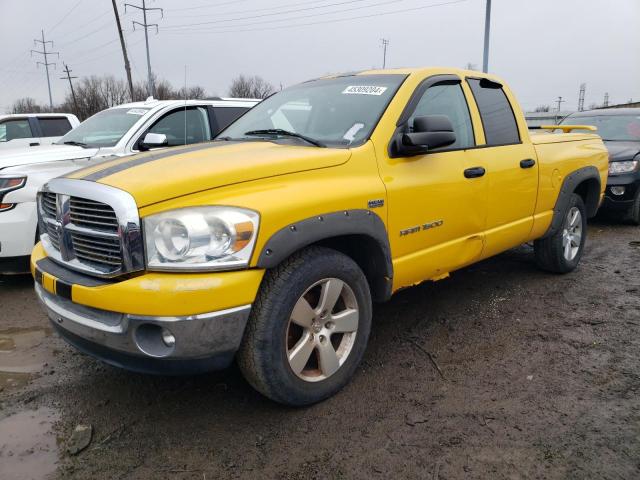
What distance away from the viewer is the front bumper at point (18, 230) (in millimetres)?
4629

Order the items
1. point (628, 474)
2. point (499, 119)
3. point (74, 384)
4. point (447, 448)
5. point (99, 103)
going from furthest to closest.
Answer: point (99, 103), point (499, 119), point (74, 384), point (447, 448), point (628, 474)

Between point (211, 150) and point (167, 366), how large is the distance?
1.31m

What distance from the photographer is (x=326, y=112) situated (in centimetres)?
342

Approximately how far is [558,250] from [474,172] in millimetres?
1818

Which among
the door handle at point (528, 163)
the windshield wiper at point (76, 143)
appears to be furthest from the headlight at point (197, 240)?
the windshield wiper at point (76, 143)

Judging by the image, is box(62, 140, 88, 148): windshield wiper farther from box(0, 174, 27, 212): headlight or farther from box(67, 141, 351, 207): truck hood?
box(67, 141, 351, 207): truck hood

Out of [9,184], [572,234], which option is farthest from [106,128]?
[572,234]

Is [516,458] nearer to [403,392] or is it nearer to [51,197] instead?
[403,392]

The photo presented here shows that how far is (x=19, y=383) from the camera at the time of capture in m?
3.17

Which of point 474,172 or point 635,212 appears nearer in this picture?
point 474,172

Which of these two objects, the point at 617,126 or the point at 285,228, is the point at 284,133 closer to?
the point at 285,228

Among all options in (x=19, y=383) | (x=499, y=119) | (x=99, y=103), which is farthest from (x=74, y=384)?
(x=99, y=103)

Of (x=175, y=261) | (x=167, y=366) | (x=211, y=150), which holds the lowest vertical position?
(x=167, y=366)

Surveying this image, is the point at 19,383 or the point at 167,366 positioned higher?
the point at 167,366
